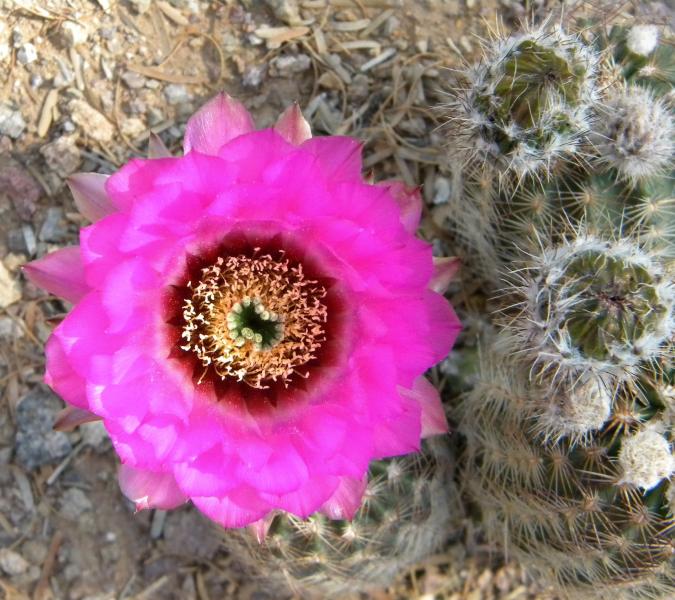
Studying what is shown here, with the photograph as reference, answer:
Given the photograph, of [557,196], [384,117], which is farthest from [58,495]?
[557,196]

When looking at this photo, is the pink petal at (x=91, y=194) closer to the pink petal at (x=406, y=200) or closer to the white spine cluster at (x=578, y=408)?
the pink petal at (x=406, y=200)

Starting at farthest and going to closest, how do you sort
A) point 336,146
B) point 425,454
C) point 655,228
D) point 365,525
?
point 425,454 → point 365,525 → point 655,228 → point 336,146

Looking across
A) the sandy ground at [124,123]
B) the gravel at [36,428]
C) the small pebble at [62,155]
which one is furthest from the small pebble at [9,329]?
the small pebble at [62,155]

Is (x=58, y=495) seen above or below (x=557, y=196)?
below

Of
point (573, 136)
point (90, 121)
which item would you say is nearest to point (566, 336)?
point (573, 136)

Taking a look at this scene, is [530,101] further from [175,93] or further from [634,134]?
[175,93]

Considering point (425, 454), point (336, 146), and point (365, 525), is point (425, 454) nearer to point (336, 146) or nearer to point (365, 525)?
point (365, 525)
